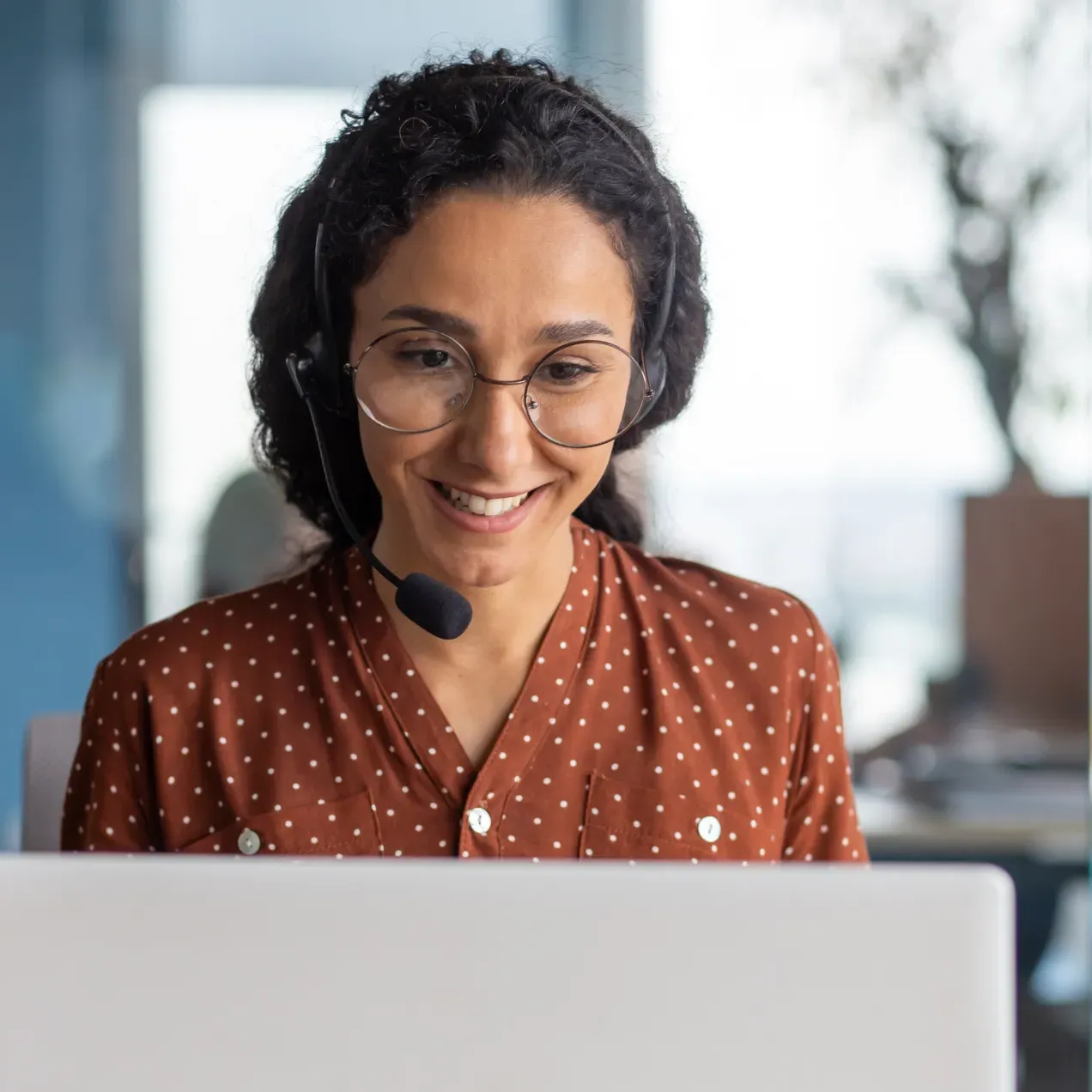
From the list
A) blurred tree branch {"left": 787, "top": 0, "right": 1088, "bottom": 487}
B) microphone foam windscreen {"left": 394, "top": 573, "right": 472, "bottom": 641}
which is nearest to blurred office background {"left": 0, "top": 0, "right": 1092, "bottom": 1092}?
blurred tree branch {"left": 787, "top": 0, "right": 1088, "bottom": 487}

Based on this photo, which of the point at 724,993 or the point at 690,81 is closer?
the point at 724,993

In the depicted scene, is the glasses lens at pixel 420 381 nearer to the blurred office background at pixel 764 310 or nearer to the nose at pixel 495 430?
the nose at pixel 495 430

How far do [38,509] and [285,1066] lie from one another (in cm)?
301

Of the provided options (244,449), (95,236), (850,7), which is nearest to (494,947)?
(244,449)

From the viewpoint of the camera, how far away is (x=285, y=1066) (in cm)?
54

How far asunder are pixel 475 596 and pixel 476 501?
0.11 meters

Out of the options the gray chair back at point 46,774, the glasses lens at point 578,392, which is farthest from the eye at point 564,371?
the gray chair back at point 46,774

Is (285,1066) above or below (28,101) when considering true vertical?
below

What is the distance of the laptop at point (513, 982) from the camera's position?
54 centimetres

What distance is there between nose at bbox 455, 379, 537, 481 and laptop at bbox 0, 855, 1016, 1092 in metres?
0.53

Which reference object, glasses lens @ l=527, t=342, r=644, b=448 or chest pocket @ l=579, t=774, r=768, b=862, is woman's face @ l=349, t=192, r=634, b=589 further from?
chest pocket @ l=579, t=774, r=768, b=862

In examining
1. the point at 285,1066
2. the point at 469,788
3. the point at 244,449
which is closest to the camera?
the point at 285,1066

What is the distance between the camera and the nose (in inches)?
41.1

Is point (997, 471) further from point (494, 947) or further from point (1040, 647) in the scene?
point (494, 947)
